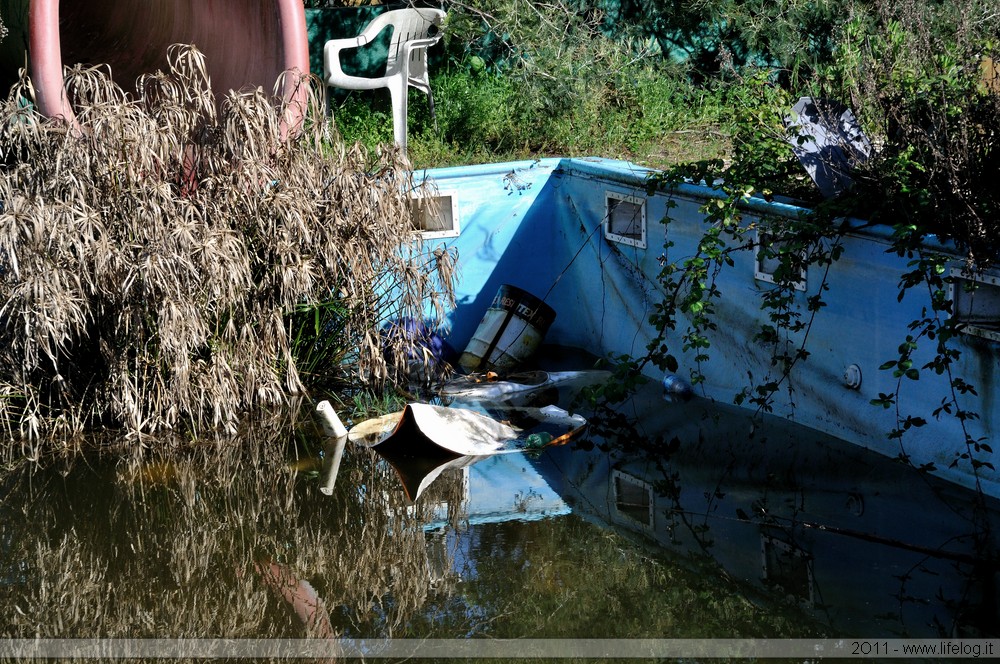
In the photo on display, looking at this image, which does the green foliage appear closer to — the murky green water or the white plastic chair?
the murky green water

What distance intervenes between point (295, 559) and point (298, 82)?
294 centimetres

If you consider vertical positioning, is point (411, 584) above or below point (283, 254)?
below

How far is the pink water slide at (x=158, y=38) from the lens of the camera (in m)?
6.05

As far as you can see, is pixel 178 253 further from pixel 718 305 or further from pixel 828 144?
pixel 828 144

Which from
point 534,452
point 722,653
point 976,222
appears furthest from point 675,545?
point 976,222

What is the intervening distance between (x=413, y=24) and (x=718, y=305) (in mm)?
3625

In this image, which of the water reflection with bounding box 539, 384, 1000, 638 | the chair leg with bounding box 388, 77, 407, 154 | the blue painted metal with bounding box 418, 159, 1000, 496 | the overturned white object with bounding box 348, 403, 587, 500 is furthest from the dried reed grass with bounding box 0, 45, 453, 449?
the chair leg with bounding box 388, 77, 407, 154

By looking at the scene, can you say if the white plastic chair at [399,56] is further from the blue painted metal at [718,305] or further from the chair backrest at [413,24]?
the blue painted metal at [718,305]

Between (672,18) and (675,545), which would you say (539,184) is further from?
(675,545)

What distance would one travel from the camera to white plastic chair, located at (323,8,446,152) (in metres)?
7.82

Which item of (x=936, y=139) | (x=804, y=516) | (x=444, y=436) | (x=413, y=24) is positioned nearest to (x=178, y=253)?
(x=444, y=436)

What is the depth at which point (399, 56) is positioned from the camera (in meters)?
7.98

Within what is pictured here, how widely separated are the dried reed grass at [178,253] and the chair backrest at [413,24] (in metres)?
2.42

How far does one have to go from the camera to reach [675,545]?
14.6 ft
